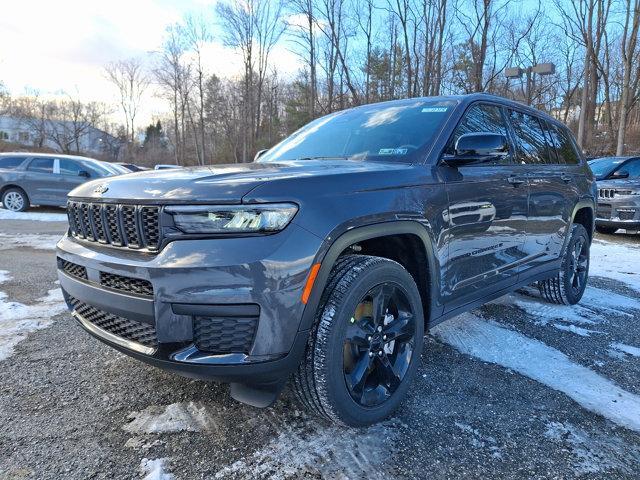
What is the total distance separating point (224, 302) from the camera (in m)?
1.81

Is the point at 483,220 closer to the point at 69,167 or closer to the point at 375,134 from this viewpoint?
the point at 375,134

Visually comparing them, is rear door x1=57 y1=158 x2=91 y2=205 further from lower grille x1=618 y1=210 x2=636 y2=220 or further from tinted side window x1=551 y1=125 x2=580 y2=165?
lower grille x1=618 y1=210 x2=636 y2=220

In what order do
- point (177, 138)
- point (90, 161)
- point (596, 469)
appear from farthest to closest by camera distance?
point (177, 138)
point (90, 161)
point (596, 469)

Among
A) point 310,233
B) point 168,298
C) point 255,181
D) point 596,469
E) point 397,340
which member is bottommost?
point 596,469

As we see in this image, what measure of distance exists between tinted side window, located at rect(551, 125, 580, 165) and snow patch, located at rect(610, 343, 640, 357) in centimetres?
177

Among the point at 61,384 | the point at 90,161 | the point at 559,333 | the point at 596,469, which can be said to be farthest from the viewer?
the point at 90,161

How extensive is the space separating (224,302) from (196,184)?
20.9 inches

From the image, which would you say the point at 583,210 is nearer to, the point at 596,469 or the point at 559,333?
the point at 559,333

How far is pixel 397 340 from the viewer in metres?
2.52

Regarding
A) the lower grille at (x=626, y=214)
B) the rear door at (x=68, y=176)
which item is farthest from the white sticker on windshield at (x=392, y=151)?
the rear door at (x=68, y=176)

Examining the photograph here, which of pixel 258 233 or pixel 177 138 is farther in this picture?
pixel 177 138

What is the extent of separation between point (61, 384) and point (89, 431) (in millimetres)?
623

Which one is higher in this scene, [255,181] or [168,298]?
[255,181]

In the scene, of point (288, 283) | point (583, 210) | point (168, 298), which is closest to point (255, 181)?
point (288, 283)
